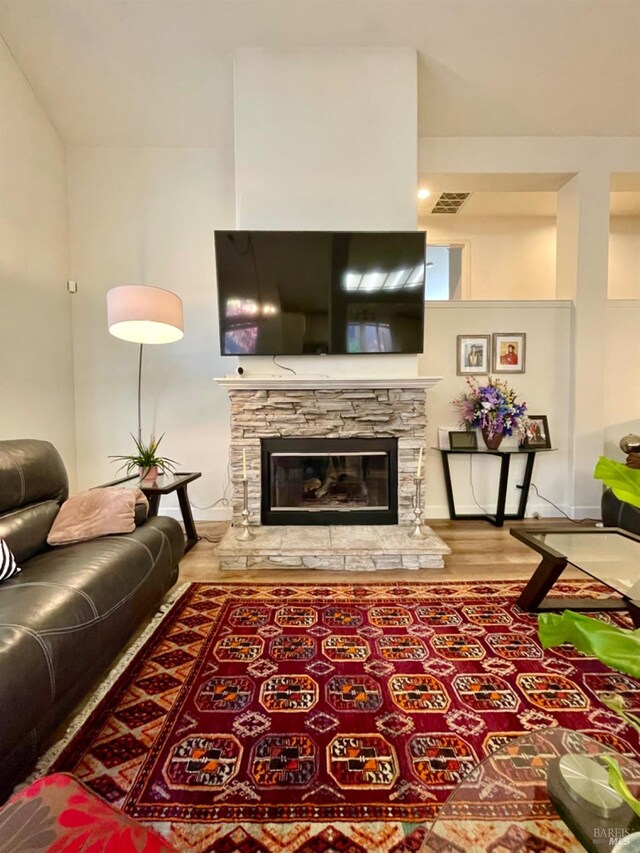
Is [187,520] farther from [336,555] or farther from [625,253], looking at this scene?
[625,253]

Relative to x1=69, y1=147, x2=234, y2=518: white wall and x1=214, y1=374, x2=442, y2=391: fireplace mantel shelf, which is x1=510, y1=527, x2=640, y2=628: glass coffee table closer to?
x1=214, y1=374, x2=442, y2=391: fireplace mantel shelf

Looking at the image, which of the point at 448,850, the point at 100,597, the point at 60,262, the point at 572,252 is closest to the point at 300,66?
the point at 60,262

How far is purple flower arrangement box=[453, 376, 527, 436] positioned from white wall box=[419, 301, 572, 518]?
5.9 inches

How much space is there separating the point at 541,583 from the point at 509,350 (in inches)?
88.7

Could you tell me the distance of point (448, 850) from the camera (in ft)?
2.00

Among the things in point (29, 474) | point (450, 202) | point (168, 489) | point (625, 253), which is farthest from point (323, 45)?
point (625, 253)

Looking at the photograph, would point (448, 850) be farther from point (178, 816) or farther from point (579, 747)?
point (178, 816)

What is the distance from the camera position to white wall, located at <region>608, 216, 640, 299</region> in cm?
423

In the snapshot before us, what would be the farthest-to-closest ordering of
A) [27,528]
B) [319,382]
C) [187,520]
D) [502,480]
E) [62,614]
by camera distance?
1. [502,480]
2. [187,520]
3. [319,382]
4. [27,528]
5. [62,614]

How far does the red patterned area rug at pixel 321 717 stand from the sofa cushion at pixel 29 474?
0.84m

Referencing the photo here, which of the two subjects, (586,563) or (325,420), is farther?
(325,420)

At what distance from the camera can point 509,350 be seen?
11.2ft

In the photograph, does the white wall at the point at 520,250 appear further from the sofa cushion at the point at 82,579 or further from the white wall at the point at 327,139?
the sofa cushion at the point at 82,579

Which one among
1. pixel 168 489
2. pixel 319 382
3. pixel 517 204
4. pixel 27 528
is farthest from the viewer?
pixel 517 204
